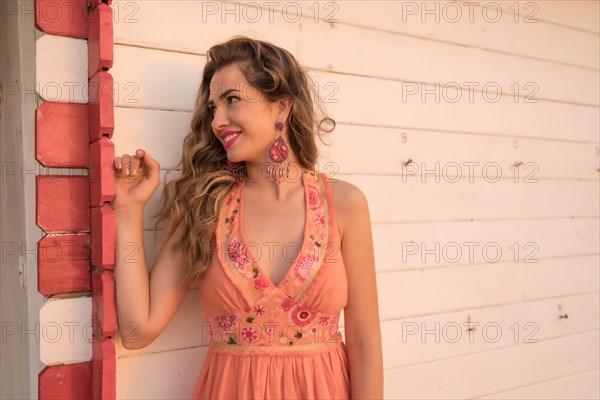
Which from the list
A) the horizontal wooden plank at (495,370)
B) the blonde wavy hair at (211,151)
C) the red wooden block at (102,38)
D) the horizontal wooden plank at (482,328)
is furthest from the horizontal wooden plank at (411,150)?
the horizontal wooden plank at (495,370)

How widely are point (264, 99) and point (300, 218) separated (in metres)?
0.39

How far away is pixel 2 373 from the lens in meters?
2.20

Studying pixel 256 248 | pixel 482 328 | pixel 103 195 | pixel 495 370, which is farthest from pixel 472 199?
pixel 103 195

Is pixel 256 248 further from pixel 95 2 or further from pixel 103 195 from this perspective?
pixel 95 2

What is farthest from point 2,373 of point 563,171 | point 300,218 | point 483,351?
point 563,171

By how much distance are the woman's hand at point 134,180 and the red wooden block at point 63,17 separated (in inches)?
16.0

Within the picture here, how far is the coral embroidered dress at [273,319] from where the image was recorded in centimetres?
173

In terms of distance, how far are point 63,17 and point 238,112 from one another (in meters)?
0.58

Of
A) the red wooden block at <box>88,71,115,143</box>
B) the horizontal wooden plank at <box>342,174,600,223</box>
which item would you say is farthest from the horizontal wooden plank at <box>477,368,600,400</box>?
the red wooden block at <box>88,71,115,143</box>

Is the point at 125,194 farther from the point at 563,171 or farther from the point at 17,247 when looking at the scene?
the point at 563,171

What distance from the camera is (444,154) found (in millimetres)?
2631

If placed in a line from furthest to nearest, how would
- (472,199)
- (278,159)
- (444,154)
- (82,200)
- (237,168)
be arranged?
(472,199)
(444,154)
(237,168)
(278,159)
(82,200)

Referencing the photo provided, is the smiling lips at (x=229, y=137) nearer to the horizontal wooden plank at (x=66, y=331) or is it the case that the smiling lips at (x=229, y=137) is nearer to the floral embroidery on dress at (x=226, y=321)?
the floral embroidery on dress at (x=226, y=321)

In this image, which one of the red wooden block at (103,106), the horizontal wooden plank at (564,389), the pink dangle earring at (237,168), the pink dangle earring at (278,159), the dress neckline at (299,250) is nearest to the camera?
the red wooden block at (103,106)
